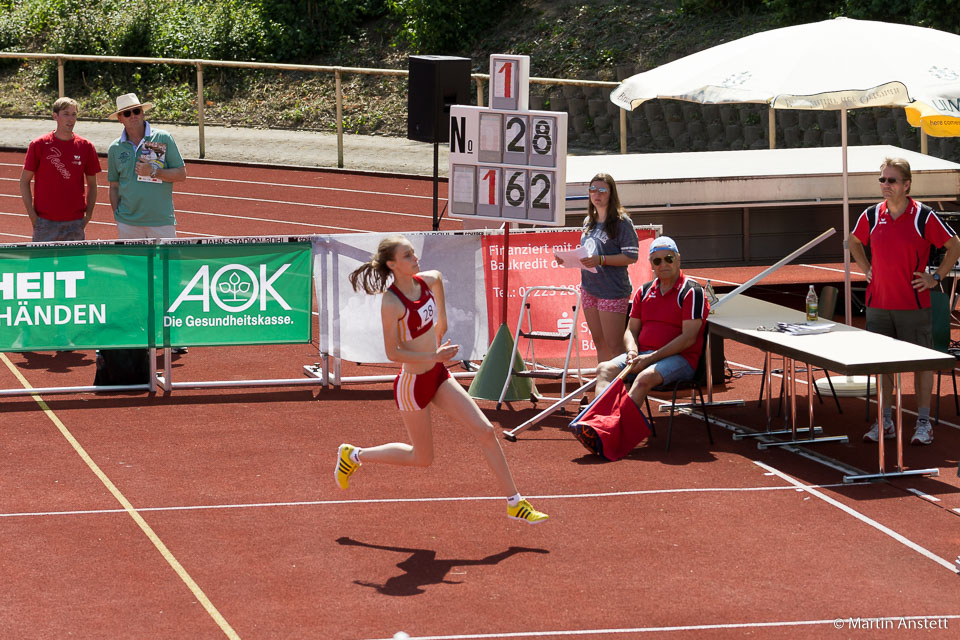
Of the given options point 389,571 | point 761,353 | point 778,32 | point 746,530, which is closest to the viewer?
point 389,571

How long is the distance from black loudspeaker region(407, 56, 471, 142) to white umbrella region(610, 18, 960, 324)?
5213 mm

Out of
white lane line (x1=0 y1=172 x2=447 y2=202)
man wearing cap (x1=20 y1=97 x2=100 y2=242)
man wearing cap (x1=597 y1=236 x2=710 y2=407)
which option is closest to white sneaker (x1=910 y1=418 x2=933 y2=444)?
man wearing cap (x1=597 y1=236 x2=710 y2=407)

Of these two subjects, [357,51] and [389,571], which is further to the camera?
[357,51]

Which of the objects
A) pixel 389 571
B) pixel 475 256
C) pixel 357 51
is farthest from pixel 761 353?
pixel 357 51

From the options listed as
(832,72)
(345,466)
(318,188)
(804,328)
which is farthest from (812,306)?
(318,188)

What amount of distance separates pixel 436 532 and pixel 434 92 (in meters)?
8.53

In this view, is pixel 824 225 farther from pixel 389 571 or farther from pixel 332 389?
pixel 389 571

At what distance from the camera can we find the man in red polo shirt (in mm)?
9375

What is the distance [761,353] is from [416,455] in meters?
5.70

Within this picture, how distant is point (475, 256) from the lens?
1161cm

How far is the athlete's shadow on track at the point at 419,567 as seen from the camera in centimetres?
691

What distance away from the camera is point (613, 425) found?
9.23 meters

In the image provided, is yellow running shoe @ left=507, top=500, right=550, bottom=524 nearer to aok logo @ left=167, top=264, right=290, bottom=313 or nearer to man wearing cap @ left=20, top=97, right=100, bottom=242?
aok logo @ left=167, top=264, right=290, bottom=313

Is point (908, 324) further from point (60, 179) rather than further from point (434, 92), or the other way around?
point (434, 92)
